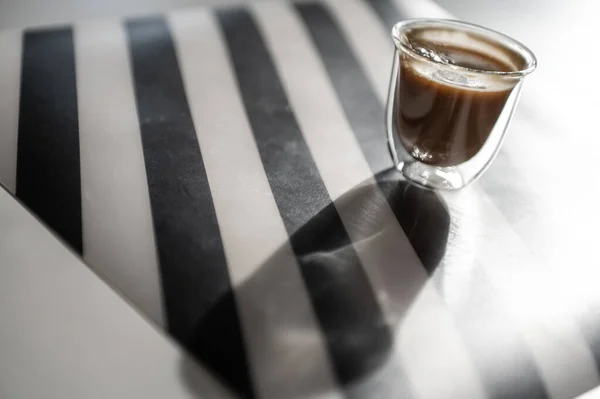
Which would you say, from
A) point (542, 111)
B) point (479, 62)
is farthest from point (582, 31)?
point (479, 62)

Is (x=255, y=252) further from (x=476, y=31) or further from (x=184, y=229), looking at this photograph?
(x=476, y=31)

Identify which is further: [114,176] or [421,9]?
[421,9]

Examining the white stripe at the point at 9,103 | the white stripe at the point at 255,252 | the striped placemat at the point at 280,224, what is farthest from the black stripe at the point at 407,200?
the white stripe at the point at 9,103

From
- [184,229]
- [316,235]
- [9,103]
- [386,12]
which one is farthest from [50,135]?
[386,12]

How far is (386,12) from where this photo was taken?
3.28 feet

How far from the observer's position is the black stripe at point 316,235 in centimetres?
45

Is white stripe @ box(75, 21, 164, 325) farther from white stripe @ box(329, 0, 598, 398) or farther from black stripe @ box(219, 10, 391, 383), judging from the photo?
white stripe @ box(329, 0, 598, 398)

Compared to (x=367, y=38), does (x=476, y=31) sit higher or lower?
higher

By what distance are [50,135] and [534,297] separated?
1.69 feet

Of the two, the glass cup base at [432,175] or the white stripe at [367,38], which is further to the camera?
the white stripe at [367,38]

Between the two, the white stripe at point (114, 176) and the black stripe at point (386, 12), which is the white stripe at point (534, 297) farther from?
the black stripe at point (386, 12)

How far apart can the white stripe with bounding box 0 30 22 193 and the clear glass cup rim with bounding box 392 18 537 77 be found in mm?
400

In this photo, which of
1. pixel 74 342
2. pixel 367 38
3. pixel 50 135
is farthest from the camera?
pixel 367 38

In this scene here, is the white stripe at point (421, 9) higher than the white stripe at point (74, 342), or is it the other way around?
the white stripe at point (74, 342)
